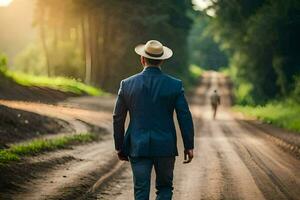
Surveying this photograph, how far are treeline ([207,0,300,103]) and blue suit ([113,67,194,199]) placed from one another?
3240 centimetres

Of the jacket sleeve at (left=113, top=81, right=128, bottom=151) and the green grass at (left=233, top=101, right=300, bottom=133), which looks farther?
the green grass at (left=233, top=101, right=300, bottom=133)

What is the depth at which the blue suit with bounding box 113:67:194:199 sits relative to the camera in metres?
6.28

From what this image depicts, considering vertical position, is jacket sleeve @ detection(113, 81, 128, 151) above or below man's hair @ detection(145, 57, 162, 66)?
below

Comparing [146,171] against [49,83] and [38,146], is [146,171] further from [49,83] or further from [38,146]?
[49,83]

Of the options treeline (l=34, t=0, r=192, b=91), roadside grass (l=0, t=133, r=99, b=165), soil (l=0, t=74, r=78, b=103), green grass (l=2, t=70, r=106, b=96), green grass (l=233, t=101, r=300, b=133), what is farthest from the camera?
treeline (l=34, t=0, r=192, b=91)

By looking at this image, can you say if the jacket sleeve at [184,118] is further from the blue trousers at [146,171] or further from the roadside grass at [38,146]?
the roadside grass at [38,146]

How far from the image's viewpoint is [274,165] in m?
14.3

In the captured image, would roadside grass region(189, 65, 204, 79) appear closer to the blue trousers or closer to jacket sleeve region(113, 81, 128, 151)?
jacket sleeve region(113, 81, 128, 151)

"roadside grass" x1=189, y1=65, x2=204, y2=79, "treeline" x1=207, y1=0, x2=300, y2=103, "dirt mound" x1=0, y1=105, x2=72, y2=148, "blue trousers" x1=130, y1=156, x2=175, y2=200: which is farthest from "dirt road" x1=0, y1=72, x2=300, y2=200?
"roadside grass" x1=189, y1=65, x2=204, y2=79

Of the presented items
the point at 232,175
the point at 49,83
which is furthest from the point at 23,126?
the point at 49,83

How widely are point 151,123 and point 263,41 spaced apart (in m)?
36.3

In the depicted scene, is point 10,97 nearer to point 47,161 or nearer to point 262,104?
point 47,161

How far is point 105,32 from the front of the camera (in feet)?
171

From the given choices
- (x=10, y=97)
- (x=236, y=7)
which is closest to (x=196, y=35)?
(x=236, y=7)
